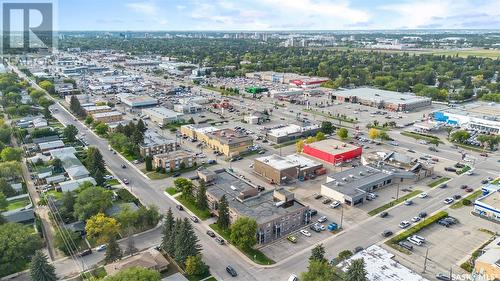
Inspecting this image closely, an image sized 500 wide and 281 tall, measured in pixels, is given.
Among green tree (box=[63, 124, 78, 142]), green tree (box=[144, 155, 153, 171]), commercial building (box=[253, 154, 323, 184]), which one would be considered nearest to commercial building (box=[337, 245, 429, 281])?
commercial building (box=[253, 154, 323, 184])

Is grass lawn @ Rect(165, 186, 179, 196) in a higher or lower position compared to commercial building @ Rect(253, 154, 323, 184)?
lower

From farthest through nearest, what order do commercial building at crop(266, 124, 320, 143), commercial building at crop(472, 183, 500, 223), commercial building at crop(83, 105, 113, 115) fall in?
commercial building at crop(83, 105, 113, 115) < commercial building at crop(266, 124, 320, 143) < commercial building at crop(472, 183, 500, 223)

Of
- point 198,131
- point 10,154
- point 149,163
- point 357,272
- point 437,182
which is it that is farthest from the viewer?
point 198,131

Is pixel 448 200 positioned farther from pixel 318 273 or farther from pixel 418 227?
pixel 318 273

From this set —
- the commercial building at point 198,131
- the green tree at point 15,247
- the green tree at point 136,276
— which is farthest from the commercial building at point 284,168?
the green tree at point 15,247

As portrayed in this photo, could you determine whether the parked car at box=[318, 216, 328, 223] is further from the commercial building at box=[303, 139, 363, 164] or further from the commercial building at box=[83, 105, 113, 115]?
the commercial building at box=[83, 105, 113, 115]

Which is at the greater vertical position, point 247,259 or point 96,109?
point 96,109

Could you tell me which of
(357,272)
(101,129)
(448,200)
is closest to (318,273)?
(357,272)
